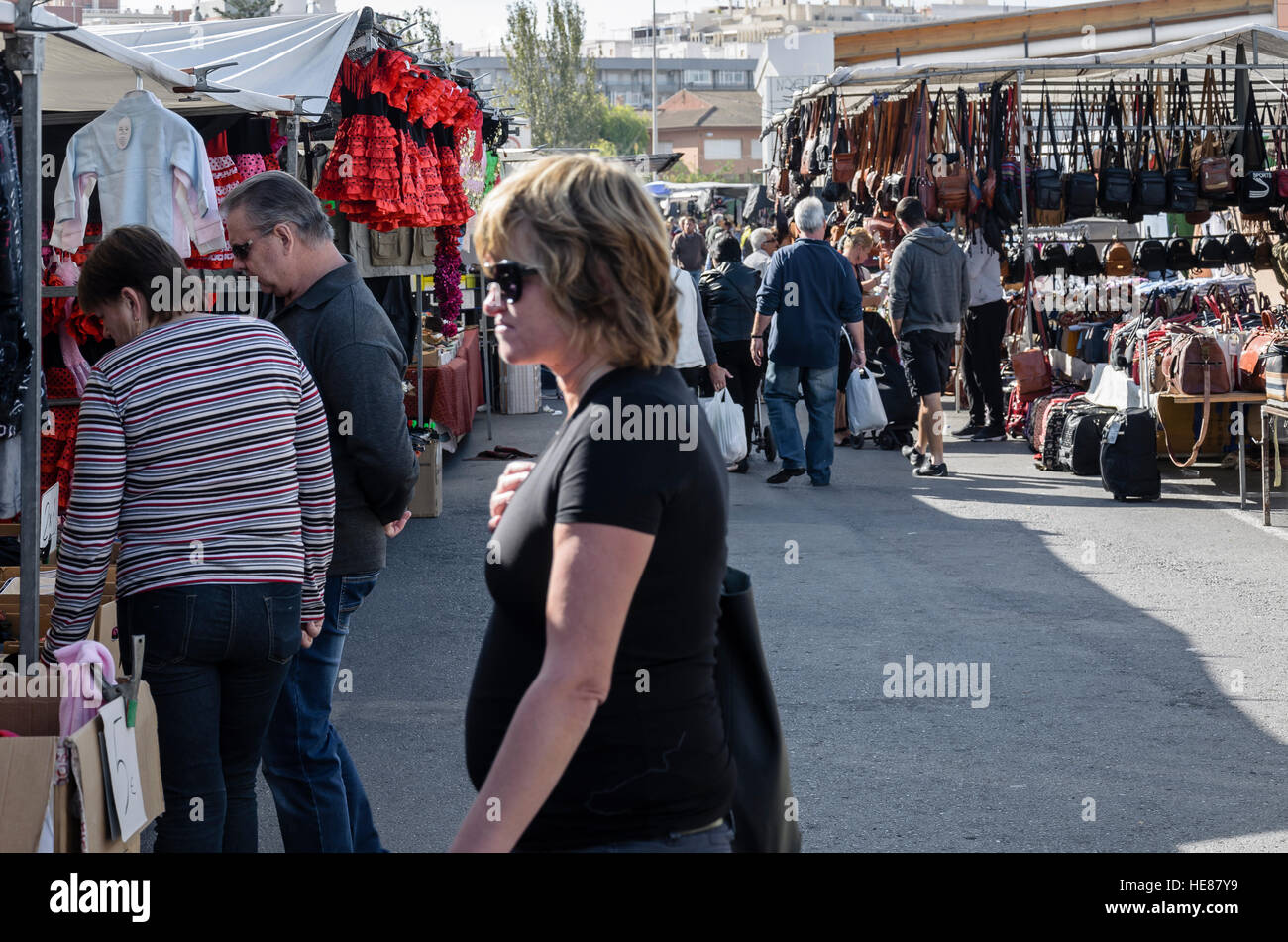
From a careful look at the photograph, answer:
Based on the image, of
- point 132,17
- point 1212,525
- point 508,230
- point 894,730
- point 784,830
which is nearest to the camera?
point 508,230

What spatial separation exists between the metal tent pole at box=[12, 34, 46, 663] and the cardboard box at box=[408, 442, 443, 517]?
5.59m

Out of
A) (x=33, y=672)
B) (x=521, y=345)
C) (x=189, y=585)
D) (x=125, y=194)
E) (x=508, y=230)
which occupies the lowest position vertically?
(x=33, y=672)

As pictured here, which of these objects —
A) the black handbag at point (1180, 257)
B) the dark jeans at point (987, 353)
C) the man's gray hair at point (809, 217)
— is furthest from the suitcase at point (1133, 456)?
the black handbag at point (1180, 257)

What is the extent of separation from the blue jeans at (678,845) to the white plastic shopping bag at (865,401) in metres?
10.8

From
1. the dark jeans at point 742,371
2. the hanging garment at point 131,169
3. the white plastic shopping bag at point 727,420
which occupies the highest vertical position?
the hanging garment at point 131,169

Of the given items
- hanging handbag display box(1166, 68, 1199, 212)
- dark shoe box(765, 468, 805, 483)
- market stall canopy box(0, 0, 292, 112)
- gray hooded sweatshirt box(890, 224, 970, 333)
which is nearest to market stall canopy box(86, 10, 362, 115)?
market stall canopy box(0, 0, 292, 112)

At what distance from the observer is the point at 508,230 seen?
215 cm

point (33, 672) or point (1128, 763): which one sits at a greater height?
point (33, 672)

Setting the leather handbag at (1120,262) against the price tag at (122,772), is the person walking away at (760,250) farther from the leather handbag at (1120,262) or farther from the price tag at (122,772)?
the price tag at (122,772)

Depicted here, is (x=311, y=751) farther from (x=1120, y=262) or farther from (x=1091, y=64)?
(x=1120, y=262)

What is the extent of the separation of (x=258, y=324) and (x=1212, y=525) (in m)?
7.48

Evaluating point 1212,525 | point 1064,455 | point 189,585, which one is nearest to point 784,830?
point 189,585

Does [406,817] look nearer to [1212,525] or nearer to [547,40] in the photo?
[1212,525]

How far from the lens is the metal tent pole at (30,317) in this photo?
4.28m
